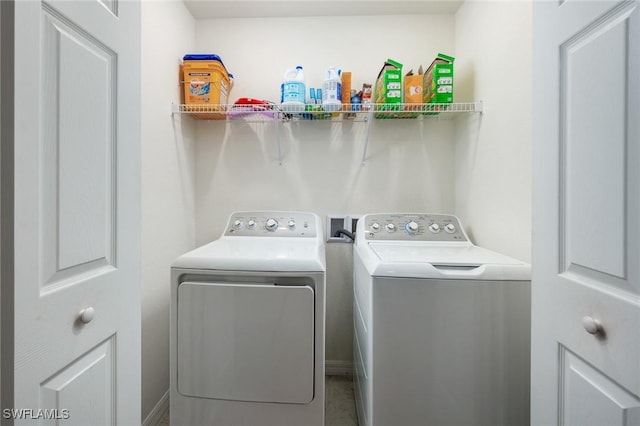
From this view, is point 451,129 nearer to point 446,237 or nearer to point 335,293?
point 446,237

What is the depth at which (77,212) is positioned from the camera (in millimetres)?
565

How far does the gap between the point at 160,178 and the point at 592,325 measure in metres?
1.84

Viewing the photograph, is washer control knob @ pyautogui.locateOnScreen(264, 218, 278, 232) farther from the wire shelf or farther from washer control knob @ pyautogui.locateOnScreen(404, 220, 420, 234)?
washer control knob @ pyautogui.locateOnScreen(404, 220, 420, 234)

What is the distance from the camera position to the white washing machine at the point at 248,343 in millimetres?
1112

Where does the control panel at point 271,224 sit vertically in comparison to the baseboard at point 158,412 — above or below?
above

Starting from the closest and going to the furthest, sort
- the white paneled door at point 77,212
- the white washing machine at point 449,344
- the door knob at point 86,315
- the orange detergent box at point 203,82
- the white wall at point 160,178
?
1. the white paneled door at point 77,212
2. the door knob at point 86,315
3. the white washing machine at point 449,344
4. the white wall at point 160,178
5. the orange detergent box at point 203,82

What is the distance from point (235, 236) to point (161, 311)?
0.60 meters

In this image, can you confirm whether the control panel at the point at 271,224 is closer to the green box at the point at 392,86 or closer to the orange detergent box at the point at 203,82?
the orange detergent box at the point at 203,82

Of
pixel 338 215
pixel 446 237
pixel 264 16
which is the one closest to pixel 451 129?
pixel 446 237

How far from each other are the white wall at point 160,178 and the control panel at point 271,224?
0.37m

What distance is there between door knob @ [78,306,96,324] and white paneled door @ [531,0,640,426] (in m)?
1.10

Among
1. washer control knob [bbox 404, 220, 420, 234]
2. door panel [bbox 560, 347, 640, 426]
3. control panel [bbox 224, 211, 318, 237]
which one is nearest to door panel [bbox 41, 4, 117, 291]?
control panel [bbox 224, 211, 318, 237]

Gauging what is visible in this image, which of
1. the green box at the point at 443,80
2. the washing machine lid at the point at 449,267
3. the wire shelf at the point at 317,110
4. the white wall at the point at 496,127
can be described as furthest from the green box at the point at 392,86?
the washing machine lid at the point at 449,267

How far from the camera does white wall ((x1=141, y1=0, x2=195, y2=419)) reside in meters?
1.38
